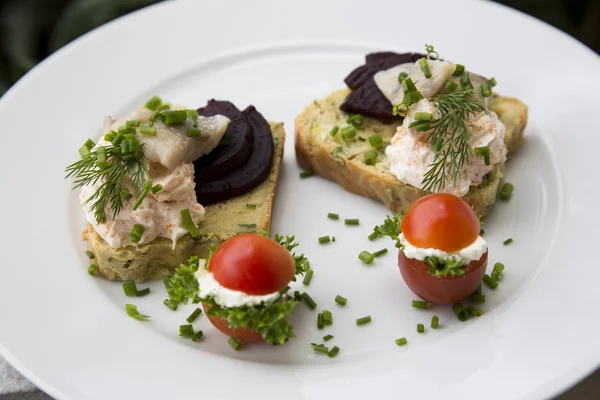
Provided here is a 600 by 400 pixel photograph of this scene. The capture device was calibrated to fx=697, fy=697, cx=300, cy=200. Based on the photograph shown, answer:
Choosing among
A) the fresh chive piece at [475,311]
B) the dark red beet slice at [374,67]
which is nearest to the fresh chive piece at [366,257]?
the fresh chive piece at [475,311]

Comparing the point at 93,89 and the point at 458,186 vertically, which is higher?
the point at 458,186

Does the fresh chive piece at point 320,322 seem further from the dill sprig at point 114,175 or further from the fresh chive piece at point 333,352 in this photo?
the dill sprig at point 114,175

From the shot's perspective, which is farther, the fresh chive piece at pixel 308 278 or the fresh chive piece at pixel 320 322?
the fresh chive piece at pixel 308 278

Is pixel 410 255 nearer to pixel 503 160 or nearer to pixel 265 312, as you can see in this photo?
pixel 265 312

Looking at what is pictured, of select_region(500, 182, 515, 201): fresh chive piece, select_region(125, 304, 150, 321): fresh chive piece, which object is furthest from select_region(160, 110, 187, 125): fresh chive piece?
select_region(500, 182, 515, 201): fresh chive piece

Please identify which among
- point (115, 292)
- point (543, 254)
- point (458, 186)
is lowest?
point (115, 292)

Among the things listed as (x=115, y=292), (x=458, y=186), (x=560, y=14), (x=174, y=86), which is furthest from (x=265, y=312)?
(x=560, y=14)

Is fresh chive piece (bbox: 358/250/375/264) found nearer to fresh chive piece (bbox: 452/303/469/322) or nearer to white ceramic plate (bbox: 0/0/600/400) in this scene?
white ceramic plate (bbox: 0/0/600/400)
